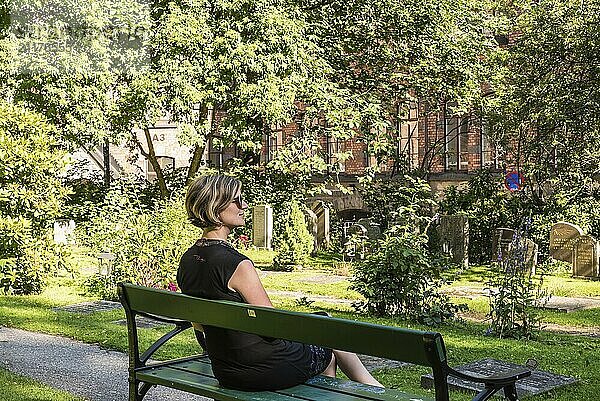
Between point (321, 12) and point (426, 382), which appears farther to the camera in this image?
point (321, 12)

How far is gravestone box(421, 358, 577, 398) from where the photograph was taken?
704 cm

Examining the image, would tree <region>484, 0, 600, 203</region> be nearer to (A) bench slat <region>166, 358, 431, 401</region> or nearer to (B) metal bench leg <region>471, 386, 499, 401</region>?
(A) bench slat <region>166, 358, 431, 401</region>

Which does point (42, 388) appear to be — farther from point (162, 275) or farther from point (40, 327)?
point (162, 275)

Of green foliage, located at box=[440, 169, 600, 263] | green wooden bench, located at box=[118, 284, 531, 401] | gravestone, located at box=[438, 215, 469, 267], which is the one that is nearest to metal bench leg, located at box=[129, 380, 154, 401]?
green wooden bench, located at box=[118, 284, 531, 401]

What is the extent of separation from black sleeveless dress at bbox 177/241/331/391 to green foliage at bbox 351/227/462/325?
19.5ft

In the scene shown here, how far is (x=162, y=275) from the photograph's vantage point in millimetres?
12969

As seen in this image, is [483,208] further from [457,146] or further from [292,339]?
[292,339]

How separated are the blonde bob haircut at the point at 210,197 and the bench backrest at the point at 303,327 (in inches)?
17.7

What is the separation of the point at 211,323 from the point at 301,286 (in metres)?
11.1

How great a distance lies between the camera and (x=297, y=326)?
446cm

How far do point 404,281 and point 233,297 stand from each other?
634 cm

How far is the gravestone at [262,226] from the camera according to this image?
23797 mm

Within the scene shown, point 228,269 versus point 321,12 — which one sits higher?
point 321,12

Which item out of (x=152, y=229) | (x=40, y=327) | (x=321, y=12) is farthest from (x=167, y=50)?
(x=40, y=327)
